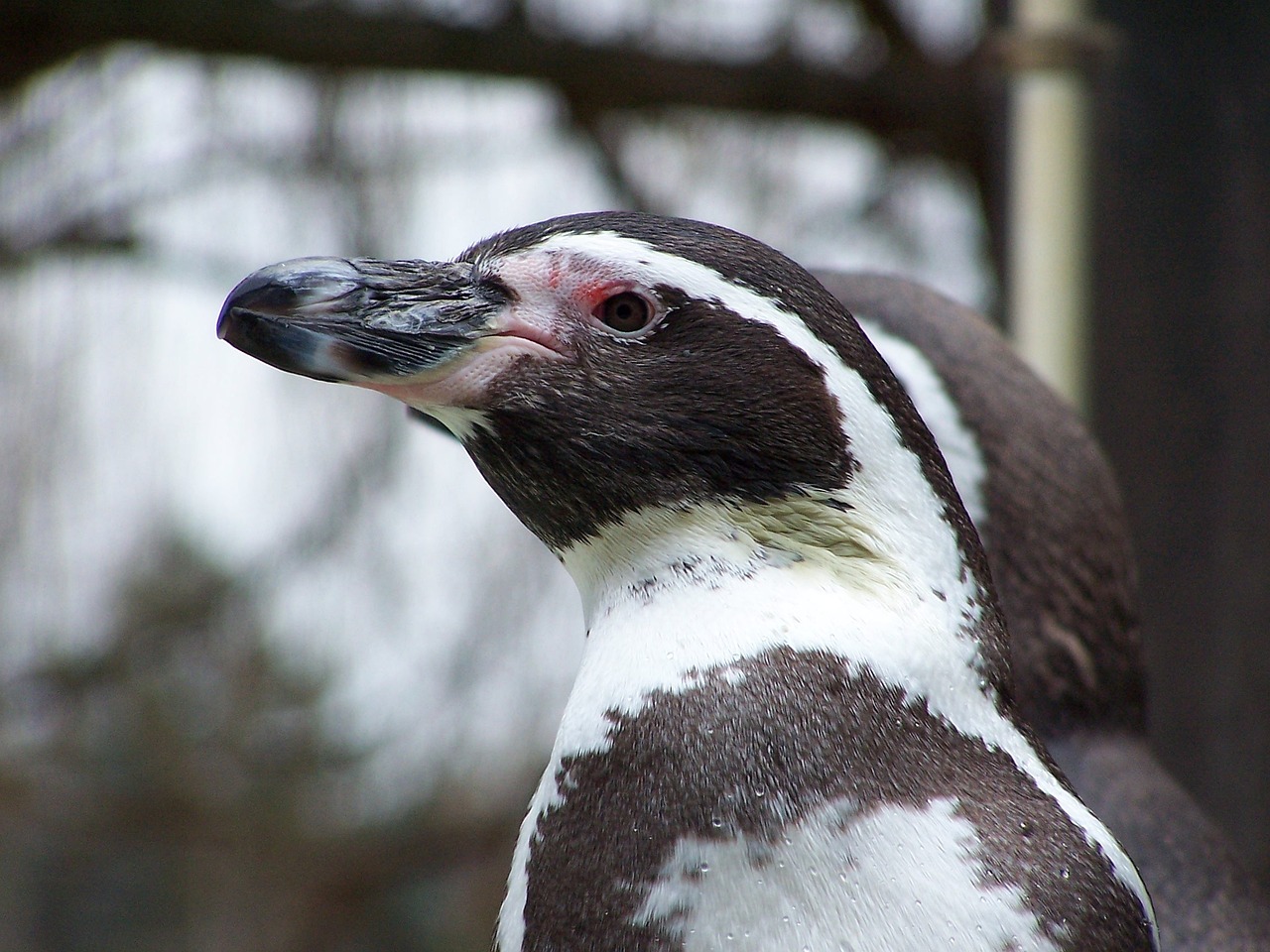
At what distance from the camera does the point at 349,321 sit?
1.78ft

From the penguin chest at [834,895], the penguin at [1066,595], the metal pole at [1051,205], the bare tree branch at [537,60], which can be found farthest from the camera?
the bare tree branch at [537,60]

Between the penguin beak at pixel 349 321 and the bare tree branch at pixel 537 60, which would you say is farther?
the bare tree branch at pixel 537 60

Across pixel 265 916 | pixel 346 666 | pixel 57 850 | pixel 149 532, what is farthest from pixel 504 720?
pixel 57 850

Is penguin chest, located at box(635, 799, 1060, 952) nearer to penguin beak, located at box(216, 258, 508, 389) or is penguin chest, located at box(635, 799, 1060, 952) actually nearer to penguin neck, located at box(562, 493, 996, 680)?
penguin neck, located at box(562, 493, 996, 680)

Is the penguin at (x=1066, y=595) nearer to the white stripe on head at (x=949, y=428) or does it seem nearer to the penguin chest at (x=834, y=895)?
the white stripe on head at (x=949, y=428)

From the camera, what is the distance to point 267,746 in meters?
2.42

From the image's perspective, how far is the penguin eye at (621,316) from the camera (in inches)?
21.9

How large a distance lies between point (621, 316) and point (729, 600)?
126 millimetres

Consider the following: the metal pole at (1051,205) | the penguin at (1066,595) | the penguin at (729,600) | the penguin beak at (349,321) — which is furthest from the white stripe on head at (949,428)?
the metal pole at (1051,205)

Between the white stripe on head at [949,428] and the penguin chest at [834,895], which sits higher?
the white stripe on head at [949,428]

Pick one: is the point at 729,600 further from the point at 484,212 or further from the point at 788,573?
the point at 484,212

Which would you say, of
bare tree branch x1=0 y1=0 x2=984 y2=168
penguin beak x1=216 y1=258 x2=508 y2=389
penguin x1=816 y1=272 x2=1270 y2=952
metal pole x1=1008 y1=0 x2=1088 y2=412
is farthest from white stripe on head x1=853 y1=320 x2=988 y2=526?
bare tree branch x1=0 y1=0 x2=984 y2=168

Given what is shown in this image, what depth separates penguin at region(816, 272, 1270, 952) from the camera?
75 centimetres

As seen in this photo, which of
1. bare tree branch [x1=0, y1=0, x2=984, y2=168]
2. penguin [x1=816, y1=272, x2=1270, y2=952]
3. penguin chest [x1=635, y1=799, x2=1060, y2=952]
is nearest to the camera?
penguin chest [x1=635, y1=799, x2=1060, y2=952]
